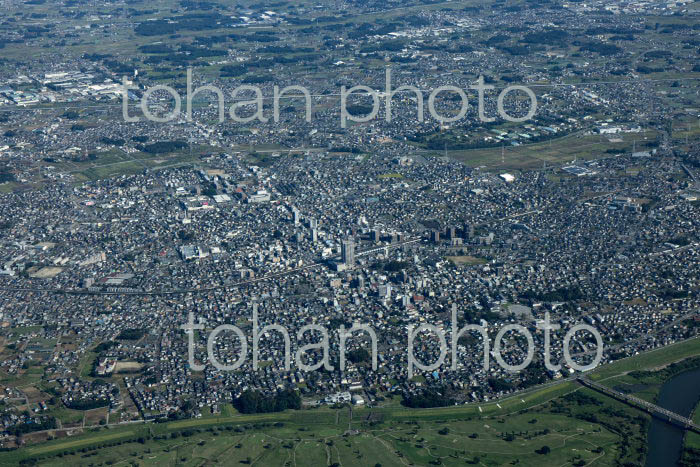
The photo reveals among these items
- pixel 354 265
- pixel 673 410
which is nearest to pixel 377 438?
pixel 673 410

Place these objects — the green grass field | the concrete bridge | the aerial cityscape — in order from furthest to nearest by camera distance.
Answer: the aerial cityscape, the concrete bridge, the green grass field

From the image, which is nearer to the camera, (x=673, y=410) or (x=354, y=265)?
(x=673, y=410)

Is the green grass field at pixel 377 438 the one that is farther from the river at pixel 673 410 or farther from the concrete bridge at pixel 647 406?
the river at pixel 673 410

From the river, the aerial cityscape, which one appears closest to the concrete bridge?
the aerial cityscape

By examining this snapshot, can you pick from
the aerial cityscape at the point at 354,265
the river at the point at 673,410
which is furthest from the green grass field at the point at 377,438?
the river at the point at 673,410

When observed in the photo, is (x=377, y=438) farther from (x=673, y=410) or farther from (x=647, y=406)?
(x=673, y=410)

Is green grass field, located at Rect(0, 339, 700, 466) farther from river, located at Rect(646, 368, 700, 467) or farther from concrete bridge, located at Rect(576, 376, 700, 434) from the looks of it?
river, located at Rect(646, 368, 700, 467)
